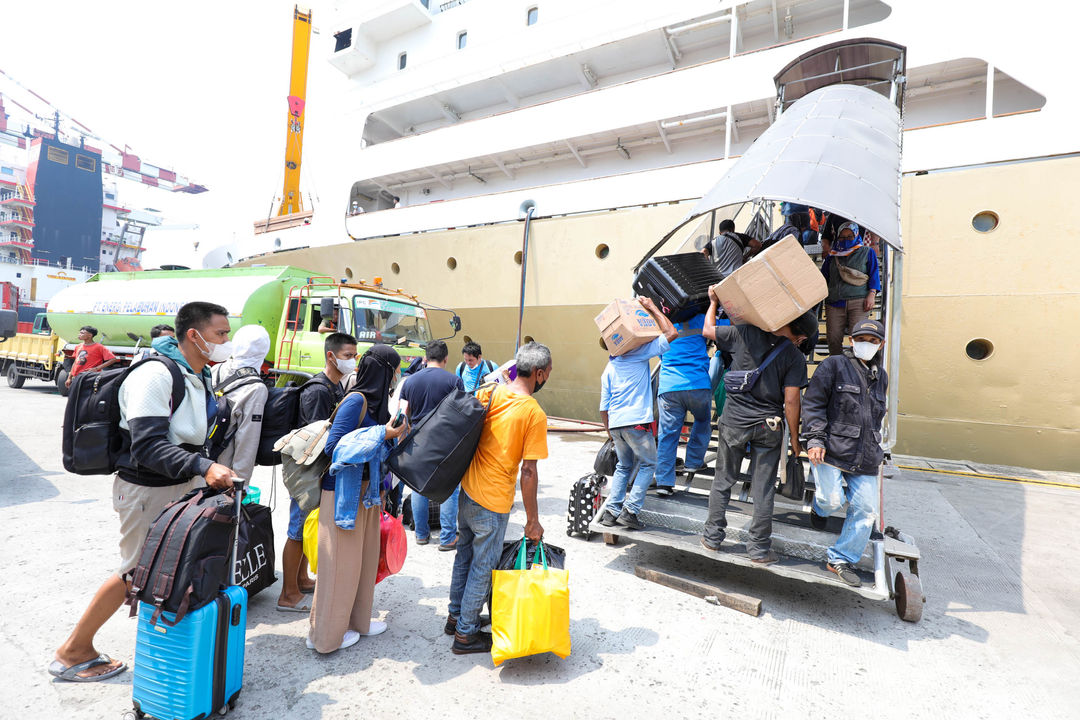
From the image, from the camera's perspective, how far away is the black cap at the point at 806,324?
3.34 m

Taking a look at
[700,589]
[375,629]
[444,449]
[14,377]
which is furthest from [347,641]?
[14,377]

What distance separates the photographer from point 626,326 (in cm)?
387

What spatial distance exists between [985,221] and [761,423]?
17.3 ft

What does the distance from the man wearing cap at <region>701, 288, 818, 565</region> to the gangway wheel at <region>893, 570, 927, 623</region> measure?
758 mm

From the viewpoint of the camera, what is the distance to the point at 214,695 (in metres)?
2.01

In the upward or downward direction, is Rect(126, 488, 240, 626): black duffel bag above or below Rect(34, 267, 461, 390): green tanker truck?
below

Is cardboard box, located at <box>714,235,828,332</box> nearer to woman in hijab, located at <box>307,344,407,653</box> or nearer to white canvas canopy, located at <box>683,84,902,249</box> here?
white canvas canopy, located at <box>683,84,902,249</box>

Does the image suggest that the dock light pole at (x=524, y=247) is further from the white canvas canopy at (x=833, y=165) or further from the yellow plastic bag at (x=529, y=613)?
the yellow plastic bag at (x=529, y=613)

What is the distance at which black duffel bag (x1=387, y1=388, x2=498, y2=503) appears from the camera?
2.40 meters

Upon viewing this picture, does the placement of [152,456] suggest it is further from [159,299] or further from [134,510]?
[159,299]

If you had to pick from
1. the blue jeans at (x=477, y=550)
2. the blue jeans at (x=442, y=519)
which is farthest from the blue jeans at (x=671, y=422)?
the blue jeans at (x=477, y=550)

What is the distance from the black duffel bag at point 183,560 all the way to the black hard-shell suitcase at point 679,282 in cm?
346

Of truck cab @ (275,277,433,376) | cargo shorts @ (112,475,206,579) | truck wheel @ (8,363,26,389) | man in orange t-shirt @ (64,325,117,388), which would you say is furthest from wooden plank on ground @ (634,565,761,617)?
truck wheel @ (8,363,26,389)

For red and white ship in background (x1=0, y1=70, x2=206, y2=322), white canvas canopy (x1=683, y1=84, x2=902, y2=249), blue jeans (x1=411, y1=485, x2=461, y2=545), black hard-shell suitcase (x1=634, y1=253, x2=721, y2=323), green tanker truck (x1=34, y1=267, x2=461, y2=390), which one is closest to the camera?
white canvas canopy (x1=683, y1=84, x2=902, y2=249)
